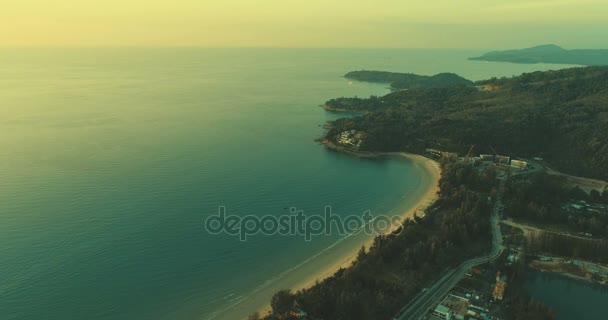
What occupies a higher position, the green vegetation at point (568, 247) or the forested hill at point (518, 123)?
the forested hill at point (518, 123)

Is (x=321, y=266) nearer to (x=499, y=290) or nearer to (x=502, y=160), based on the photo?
(x=499, y=290)

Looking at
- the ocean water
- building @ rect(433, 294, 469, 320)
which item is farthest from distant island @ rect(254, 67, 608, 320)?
the ocean water

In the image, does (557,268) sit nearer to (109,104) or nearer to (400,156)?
(400,156)

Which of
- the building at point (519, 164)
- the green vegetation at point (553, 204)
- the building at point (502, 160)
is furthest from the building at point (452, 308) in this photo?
the building at point (502, 160)

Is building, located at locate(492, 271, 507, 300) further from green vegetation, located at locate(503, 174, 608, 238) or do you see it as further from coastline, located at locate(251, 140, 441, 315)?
green vegetation, located at locate(503, 174, 608, 238)

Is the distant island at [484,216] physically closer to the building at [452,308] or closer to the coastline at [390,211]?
the building at [452,308]

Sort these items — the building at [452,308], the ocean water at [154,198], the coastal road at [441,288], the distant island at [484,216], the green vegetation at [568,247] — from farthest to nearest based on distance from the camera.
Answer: the green vegetation at [568,247] → the ocean water at [154,198] → the distant island at [484,216] → the coastal road at [441,288] → the building at [452,308]

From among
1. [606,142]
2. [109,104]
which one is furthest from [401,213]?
[109,104]
